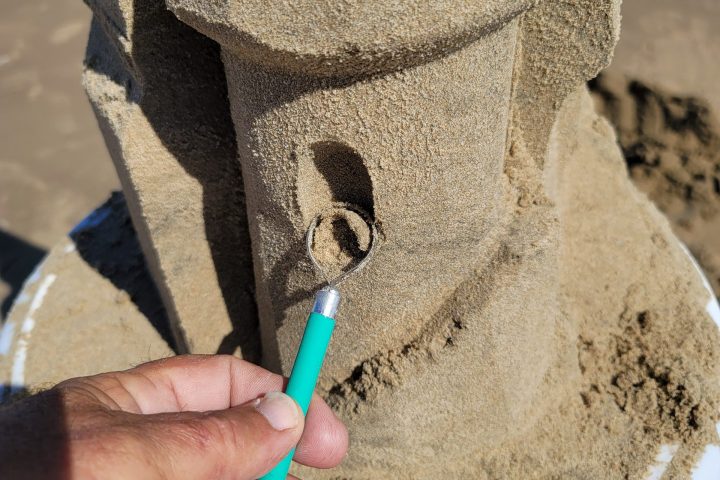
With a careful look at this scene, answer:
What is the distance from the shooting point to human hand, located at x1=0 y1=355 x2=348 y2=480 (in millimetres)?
571

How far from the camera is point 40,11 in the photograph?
3426mm

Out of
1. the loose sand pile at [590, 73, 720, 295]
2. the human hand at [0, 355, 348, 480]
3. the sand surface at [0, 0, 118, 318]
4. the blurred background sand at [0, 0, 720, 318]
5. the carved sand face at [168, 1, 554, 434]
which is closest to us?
the human hand at [0, 355, 348, 480]

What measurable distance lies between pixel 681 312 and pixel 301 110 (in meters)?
0.81

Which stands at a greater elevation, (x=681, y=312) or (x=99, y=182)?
(x=681, y=312)

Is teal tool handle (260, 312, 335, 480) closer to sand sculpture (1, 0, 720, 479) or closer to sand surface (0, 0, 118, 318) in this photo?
sand sculpture (1, 0, 720, 479)

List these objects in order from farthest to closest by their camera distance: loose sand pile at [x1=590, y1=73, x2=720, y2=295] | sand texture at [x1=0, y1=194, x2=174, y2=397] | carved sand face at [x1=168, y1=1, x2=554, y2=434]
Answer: loose sand pile at [x1=590, y1=73, x2=720, y2=295]
sand texture at [x1=0, y1=194, x2=174, y2=397]
carved sand face at [x1=168, y1=1, x2=554, y2=434]

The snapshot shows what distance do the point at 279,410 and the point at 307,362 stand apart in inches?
2.5

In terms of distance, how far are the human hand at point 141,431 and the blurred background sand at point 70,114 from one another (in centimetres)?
173

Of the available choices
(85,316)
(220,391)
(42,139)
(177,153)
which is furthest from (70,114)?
(220,391)

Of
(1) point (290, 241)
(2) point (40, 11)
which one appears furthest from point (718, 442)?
(2) point (40, 11)

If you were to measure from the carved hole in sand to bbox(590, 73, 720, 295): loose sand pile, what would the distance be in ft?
5.32

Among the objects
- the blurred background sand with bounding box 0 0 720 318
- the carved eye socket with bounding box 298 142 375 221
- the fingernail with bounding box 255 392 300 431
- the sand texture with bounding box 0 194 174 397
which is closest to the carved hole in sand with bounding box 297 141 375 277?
the carved eye socket with bounding box 298 142 375 221

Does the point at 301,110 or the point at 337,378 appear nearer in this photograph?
the point at 301,110

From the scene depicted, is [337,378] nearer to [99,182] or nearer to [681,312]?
[681,312]
